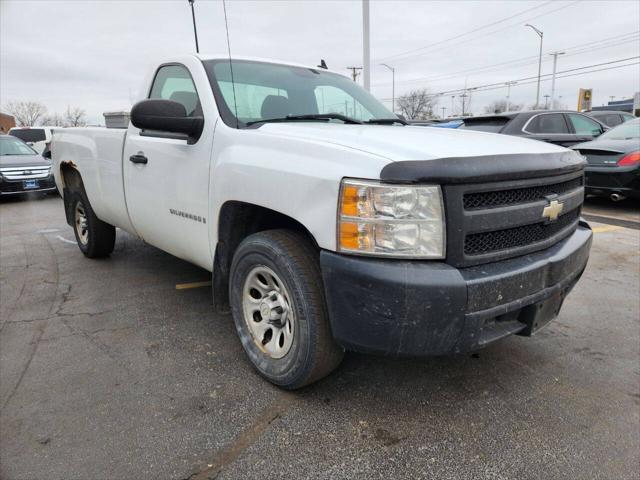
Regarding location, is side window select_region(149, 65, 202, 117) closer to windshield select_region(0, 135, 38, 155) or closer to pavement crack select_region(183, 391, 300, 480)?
pavement crack select_region(183, 391, 300, 480)

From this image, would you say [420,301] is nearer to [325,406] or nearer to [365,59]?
[325,406]

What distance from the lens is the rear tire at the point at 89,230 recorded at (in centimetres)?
503

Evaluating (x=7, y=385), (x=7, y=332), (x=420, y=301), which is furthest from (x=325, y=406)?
(x=7, y=332)

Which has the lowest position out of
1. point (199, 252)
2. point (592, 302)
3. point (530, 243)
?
point (592, 302)

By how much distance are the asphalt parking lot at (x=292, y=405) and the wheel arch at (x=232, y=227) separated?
491mm

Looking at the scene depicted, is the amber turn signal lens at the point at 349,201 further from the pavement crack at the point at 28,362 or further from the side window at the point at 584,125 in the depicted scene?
the side window at the point at 584,125

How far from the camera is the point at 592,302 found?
3.94m

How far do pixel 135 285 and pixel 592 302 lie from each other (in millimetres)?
4095

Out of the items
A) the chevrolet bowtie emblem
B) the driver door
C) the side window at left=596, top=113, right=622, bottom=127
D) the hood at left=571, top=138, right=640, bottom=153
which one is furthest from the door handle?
the side window at left=596, top=113, right=622, bottom=127

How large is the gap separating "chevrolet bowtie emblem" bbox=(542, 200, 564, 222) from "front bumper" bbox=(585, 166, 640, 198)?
6.36 meters

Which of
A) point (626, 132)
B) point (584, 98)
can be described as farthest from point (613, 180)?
point (584, 98)

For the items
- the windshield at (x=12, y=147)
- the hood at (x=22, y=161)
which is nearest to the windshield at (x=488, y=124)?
the hood at (x=22, y=161)

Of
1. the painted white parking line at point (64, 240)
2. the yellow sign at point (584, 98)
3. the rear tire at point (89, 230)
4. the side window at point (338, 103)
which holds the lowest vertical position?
the painted white parking line at point (64, 240)

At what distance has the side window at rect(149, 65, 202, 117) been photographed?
3.29m
